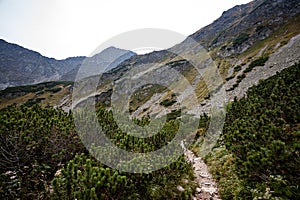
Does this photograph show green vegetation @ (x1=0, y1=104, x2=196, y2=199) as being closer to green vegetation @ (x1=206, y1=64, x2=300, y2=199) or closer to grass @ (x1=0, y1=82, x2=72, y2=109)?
green vegetation @ (x1=206, y1=64, x2=300, y2=199)

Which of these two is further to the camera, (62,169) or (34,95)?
(34,95)

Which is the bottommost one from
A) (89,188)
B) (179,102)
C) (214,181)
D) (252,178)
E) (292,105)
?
(179,102)

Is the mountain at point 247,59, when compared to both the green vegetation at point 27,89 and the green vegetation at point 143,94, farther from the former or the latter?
the green vegetation at point 27,89

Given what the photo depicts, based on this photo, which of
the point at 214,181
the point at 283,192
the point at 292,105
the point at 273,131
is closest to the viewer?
the point at 283,192

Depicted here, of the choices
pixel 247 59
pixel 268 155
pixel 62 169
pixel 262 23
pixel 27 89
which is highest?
pixel 27 89

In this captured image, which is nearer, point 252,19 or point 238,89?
point 238,89

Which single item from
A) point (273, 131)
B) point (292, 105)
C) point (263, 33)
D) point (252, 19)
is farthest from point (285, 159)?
point (252, 19)

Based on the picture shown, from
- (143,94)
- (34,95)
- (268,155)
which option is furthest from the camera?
(34,95)

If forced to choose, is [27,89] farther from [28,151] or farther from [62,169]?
[62,169]

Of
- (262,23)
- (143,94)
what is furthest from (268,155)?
(262,23)

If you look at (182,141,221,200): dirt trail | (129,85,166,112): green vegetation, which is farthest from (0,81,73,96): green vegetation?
(182,141,221,200): dirt trail

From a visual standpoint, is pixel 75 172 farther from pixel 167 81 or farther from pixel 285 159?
pixel 167 81

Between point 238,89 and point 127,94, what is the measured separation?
55929 mm

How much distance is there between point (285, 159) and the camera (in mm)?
6012
